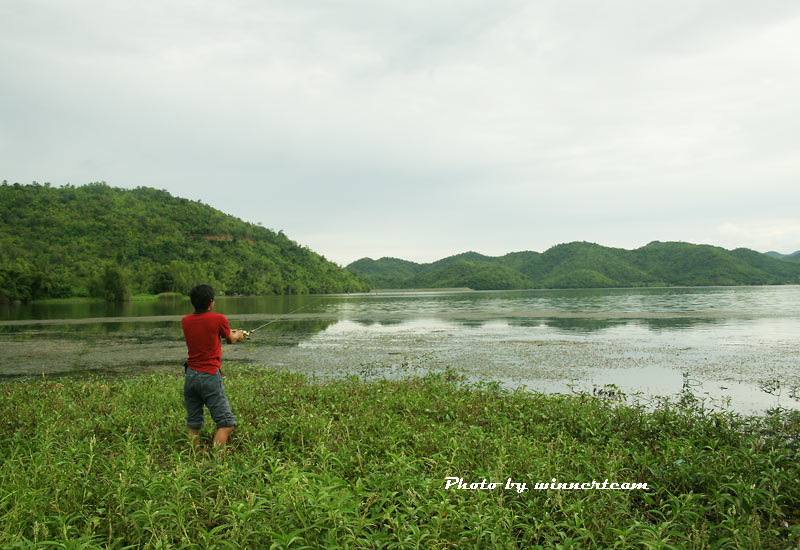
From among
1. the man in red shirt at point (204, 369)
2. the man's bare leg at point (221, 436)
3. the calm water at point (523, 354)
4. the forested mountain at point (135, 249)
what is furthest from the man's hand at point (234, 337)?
the forested mountain at point (135, 249)

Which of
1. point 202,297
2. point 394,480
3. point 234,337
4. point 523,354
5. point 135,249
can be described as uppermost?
point 135,249

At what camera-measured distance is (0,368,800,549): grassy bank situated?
3416mm

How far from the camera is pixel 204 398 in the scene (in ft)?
17.9

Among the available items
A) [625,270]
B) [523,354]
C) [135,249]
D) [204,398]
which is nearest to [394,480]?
[204,398]

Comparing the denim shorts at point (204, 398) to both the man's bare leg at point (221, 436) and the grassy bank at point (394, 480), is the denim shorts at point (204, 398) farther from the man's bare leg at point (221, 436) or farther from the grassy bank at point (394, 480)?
the grassy bank at point (394, 480)

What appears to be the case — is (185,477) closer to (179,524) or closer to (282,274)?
(179,524)

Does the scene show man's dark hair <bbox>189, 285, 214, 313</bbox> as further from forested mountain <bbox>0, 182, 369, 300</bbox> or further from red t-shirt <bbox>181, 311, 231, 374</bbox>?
forested mountain <bbox>0, 182, 369, 300</bbox>

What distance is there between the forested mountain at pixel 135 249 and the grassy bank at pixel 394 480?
249 feet

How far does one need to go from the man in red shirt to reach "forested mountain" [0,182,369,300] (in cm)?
7598

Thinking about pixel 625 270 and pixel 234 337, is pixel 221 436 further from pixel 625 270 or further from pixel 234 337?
pixel 625 270

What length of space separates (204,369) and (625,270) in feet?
524

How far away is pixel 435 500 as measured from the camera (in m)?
3.86

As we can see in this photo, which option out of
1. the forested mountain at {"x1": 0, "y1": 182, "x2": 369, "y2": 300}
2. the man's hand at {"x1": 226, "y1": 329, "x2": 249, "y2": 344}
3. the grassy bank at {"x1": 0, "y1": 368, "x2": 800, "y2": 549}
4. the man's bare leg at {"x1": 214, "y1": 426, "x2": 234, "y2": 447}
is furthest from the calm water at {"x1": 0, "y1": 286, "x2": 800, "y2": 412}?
the forested mountain at {"x1": 0, "y1": 182, "x2": 369, "y2": 300}

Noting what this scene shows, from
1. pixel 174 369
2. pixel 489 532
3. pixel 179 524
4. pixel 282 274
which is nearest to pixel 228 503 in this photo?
pixel 179 524
